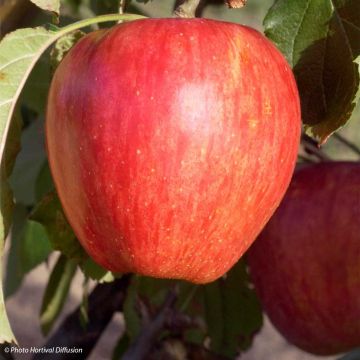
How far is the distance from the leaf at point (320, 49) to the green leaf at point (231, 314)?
56 cm

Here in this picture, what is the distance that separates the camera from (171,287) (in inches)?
50.8

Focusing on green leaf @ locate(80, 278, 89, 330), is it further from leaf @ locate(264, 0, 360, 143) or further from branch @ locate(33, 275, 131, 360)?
leaf @ locate(264, 0, 360, 143)

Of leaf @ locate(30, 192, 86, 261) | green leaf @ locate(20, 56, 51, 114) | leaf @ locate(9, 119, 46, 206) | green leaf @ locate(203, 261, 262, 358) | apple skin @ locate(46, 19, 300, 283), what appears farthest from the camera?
leaf @ locate(9, 119, 46, 206)

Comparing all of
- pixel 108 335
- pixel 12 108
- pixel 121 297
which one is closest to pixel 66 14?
pixel 121 297

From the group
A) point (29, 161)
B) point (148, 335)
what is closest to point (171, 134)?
point (148, 335)

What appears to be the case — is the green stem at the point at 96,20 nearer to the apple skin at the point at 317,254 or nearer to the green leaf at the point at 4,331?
the green leaf at the point at 4,331

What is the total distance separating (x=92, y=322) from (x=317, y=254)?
0.31m

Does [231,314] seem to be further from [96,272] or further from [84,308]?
[96,272]

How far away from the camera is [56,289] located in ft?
4.25

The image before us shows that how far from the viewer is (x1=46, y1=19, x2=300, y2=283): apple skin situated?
73 cm

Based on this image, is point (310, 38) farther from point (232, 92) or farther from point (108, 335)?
point (108, 335)

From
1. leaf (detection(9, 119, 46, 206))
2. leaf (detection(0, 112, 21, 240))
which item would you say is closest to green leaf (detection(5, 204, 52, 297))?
leaf (detection(9, 119, 46, 206))

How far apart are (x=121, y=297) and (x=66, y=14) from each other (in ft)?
1.28

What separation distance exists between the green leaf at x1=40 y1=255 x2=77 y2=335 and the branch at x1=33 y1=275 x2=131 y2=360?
0.04 m
